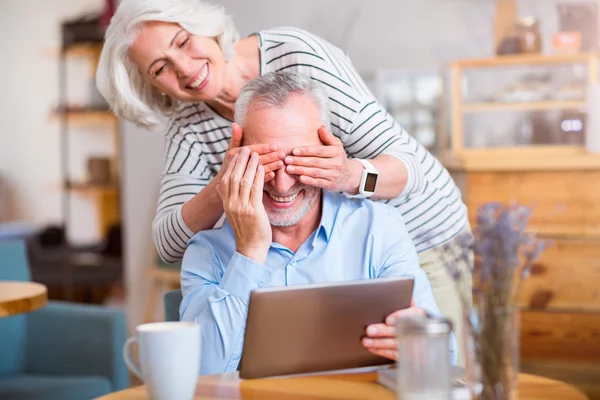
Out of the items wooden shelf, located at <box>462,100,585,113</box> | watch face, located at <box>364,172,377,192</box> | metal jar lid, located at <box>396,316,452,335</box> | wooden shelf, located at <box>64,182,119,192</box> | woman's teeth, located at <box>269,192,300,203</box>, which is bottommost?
metal jar lid, located at <box>396,316,452,335</box>

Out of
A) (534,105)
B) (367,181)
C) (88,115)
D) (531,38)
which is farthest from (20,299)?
(88,115)

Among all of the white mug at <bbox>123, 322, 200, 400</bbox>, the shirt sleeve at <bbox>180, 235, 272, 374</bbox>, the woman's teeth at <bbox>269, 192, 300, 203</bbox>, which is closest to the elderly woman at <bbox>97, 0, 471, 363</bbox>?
the woman's teeth at <bbox>269, 192, 300, 203</bbox>

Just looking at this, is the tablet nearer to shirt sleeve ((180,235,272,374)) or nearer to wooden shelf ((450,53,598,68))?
shirt sleeve ((180,235,272,374))

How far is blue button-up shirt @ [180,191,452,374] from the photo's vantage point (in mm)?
1403

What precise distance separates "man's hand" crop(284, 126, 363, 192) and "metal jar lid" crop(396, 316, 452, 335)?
1.72 feet

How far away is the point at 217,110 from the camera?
Result: 6.29 feet

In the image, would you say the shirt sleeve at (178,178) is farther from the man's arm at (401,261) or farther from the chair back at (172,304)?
the man's arm at (401,261)

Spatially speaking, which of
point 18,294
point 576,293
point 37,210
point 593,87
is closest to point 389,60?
point 593,87

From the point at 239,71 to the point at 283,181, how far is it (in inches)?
17.3

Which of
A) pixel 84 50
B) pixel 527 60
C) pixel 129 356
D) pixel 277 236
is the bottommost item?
pixel 129 356

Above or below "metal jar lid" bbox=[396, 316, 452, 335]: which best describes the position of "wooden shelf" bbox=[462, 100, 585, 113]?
above

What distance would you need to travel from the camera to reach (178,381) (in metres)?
1.08

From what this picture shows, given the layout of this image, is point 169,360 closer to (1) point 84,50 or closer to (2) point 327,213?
(2) point 327,213

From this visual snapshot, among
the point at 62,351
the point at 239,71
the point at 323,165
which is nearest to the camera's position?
the point at 323,165
